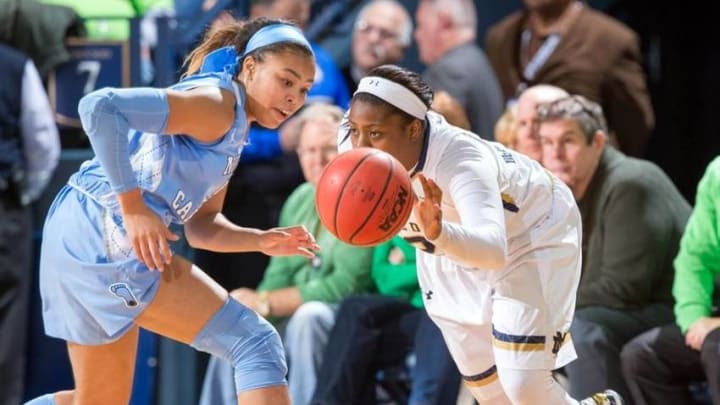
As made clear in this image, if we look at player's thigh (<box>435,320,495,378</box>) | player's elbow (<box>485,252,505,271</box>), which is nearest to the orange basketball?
player's elbow (<box>485,252,505,271</box>)

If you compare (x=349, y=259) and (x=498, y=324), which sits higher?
(x=498, y=324)

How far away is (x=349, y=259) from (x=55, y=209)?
7.19 feet

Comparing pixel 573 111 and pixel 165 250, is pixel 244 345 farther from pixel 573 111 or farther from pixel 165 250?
pixel 573 111

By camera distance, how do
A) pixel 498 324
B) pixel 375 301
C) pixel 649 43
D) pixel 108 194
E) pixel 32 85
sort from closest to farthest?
pixel 108 194, pixel 498 324, pixel 375 301, pixel 32 85, pixel 649 43

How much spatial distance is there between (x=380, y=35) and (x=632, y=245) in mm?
2344

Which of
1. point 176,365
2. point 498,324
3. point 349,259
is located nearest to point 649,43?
point 349,259

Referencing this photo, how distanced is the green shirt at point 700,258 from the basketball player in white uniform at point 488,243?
2.02ft

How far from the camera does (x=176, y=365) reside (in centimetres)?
698

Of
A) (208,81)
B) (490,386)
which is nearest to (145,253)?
(208,81)

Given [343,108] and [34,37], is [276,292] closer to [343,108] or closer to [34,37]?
[343,108]

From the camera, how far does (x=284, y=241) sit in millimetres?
4773

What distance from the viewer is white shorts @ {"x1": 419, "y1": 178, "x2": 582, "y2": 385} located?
4832 millimetres

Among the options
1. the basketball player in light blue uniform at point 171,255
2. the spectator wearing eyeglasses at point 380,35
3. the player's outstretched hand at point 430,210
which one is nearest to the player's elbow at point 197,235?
the basketball player in light blue uniform at point 171,255

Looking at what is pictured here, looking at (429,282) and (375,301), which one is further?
(375,301)
